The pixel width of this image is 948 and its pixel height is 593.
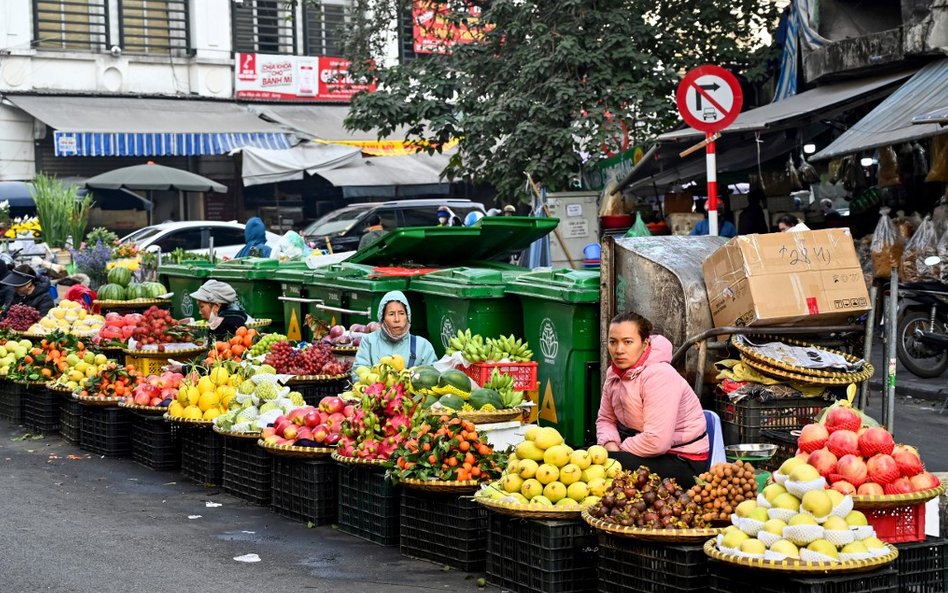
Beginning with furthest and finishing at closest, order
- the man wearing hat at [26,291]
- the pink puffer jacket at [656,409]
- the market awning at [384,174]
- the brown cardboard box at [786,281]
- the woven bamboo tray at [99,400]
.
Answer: the market awning at [384,174] < the man wearing hat at [26,291] < the woven bamboo tray at [99,400] < the brown cardboard box at [786,281] < the pink puffer jacket at [656,409]

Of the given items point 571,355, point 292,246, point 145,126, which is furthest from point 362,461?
point 145,126

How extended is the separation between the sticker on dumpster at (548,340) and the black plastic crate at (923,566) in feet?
13.8

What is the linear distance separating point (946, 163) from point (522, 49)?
6420mm

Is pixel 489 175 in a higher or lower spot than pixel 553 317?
higher

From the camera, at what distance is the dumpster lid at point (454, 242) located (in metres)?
12.1

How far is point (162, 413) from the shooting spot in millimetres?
10305

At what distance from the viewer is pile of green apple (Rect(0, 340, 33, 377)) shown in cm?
1305

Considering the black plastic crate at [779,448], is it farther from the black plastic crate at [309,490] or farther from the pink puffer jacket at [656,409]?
the black plastic crate at [309,490]

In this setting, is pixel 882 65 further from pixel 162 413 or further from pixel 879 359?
pixel 162 413

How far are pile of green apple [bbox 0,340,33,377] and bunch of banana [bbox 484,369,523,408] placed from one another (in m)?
6.02

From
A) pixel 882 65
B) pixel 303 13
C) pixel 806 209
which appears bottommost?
pixel 806 209

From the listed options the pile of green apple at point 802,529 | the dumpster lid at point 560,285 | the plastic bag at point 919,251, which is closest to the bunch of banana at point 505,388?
the dumpster lid at point 560,285

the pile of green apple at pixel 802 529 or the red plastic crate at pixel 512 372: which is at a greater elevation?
the red plastic crate at pixel 512 372

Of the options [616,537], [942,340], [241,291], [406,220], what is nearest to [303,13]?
[406,220]
